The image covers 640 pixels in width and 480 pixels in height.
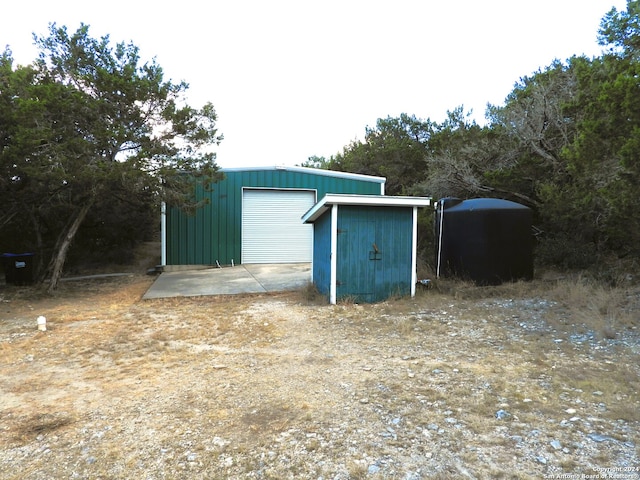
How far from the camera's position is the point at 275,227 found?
14344 mm

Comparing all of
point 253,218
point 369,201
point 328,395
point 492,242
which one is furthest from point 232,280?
point 328,395

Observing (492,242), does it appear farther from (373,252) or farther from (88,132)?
(88,132)

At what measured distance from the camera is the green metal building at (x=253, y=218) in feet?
44.1

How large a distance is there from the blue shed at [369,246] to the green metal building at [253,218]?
5.59 metres

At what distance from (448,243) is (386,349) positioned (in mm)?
5466

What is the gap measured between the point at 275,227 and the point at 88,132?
6.82m

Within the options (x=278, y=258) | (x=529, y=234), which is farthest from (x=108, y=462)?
(x=278, y=258)

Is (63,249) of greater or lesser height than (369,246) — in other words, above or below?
below

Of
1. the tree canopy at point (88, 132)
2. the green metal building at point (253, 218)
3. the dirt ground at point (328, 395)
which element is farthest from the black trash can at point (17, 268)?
the dirt ground at point (328, 395)

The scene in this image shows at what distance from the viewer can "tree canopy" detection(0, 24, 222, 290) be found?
794 centimetres

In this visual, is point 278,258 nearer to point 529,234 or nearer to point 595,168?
point 529,234

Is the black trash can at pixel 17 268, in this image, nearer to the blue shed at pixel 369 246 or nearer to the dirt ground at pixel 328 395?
the dirt ground at pixel 328 395

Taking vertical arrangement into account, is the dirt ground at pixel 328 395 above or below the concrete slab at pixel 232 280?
above

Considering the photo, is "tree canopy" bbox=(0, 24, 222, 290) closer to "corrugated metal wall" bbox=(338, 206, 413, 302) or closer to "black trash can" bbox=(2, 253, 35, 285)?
"black trash can" bbox=(2, 253, 35, 285)
